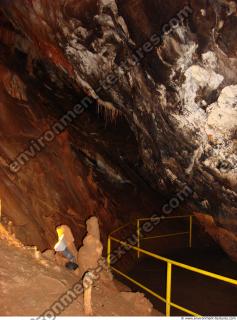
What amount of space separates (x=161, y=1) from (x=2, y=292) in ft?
18.2

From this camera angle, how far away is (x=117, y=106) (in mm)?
9172

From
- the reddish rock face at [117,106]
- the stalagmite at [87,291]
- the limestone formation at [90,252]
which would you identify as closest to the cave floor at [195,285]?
the reddish rock face at [117,106]

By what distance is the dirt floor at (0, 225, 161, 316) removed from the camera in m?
4.09

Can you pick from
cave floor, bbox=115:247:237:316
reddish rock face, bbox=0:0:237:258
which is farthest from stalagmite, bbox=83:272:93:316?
cave floor, bbox=115:247:237:316

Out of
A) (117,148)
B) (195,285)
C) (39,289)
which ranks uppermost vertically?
(117,148)

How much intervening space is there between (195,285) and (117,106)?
5.50 m

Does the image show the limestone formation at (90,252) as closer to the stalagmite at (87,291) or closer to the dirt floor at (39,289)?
the dirt floor at (39,289)

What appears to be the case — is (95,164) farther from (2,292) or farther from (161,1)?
(2,292)

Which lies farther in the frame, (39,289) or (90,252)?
(90,252)

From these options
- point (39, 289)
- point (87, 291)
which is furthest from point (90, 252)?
point (87, 291)

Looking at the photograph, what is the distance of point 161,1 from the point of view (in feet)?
19.2

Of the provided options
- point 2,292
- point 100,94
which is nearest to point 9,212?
point 2,292

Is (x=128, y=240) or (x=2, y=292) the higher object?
(x=2, y=292)

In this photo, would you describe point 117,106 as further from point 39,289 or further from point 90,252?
point 39,289
